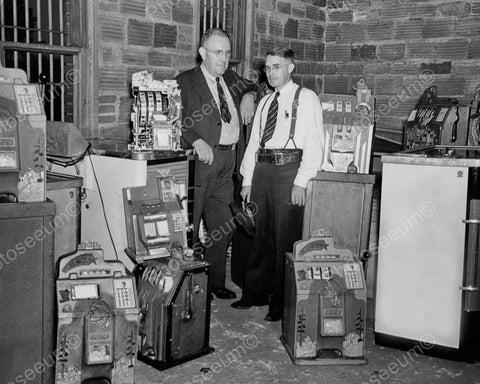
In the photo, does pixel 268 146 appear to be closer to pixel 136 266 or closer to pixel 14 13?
pixel 136 266

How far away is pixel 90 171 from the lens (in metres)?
4.12

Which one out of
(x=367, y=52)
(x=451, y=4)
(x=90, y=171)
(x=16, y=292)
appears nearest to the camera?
(x=16, y=292)

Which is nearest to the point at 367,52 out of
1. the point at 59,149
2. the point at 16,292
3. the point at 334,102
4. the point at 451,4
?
the point at 451,4

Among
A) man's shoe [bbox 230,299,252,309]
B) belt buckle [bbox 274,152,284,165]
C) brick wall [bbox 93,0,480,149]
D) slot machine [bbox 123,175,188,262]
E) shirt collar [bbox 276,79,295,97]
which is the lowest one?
man's shoe [bbox 230,299,252,309]

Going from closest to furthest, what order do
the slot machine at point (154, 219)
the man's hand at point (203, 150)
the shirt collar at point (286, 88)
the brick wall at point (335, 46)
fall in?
the slot machine at point (154, 219)
the shirt collar at point (286, 88)
the man's hand at point (203, 150)
the brick wall at point (335, 46)

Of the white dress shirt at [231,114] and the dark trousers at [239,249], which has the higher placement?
the white dress shirt at [231,114]

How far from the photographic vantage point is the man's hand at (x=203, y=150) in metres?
4.34

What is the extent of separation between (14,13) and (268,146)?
6.25 ft

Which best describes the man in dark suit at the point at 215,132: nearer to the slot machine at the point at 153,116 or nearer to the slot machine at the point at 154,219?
the slot machine at the point at 153,116

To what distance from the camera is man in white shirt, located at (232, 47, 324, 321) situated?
4.11 metres

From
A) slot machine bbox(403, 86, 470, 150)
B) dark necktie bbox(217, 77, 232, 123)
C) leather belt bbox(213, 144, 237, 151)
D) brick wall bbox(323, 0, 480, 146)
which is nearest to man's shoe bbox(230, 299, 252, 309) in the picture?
leather belt bbox(213, 144, 237, 151)

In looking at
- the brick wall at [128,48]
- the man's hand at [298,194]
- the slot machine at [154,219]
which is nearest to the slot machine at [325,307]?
the man's hand at [298,194]

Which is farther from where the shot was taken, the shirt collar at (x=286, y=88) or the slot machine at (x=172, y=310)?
the shirt collar at (x=286, y=88)

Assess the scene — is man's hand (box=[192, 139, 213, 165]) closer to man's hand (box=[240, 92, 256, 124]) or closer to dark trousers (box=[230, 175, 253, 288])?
man's hand (box=[240, 92, 256, 124])
